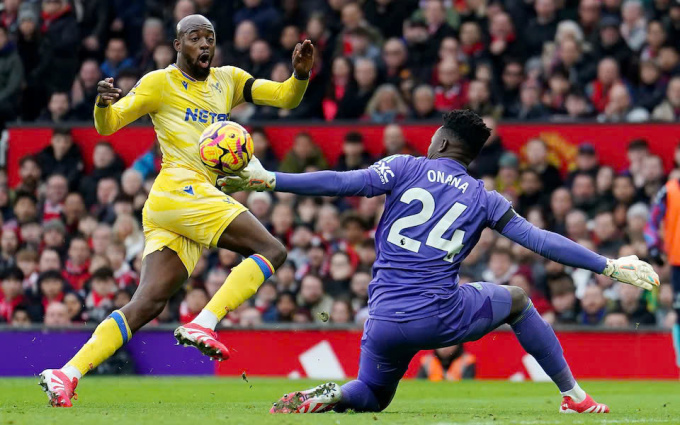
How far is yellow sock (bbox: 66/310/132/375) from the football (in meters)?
1.40

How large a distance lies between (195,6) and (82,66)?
1896mm

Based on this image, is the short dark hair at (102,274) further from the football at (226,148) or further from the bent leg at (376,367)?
the bent leg at (376,367)

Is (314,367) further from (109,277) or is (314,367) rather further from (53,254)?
(53,254)

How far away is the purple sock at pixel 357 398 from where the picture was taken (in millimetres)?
7793

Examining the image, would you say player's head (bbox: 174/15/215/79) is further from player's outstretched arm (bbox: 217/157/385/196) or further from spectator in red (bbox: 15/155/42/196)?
spectator in red (bbox: 15/155/42/196)

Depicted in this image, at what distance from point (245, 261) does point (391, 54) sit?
28.7ft

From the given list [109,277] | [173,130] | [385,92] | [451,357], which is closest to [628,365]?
[451,357]

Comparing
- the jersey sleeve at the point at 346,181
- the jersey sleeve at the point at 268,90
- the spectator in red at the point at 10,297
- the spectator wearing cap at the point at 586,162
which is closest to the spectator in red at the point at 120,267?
the spectator in red at the point at 10,297

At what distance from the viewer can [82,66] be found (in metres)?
17.7

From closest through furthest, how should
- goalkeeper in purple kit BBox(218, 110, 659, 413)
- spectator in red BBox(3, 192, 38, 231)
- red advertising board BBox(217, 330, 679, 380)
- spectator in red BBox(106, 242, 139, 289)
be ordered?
1. goalkeeper in purple kit BBox(218, 110, 659, 413)
2. red advertising board BBox(217, 330, 679, 380)
3. spectator in red BBox(106, 242, 139, 289)
4. spectator in red BBox(3, 192, 38, 231)

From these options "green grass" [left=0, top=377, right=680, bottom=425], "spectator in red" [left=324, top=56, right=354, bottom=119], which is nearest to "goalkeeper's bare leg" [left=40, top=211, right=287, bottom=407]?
"green grass" [left=0, top=377, right=680, bottom=425]

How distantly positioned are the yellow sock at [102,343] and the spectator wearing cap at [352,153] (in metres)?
7.46

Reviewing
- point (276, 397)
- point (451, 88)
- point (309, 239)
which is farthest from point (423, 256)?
point (451, 88)

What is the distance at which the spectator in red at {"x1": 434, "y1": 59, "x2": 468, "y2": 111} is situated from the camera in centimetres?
1614
